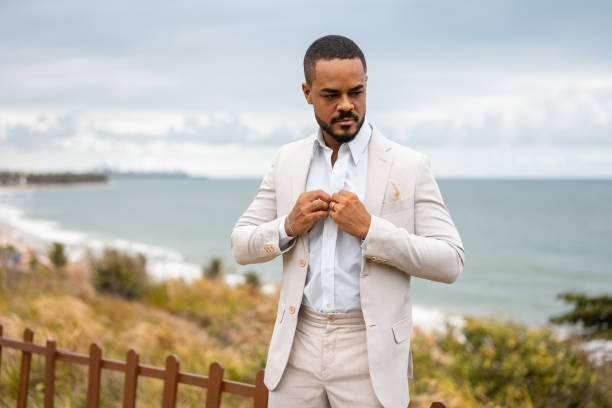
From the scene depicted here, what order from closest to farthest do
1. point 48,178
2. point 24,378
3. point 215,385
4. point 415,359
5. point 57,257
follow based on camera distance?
point 215,385, point 24,378, point 415,359, point 57,257, point 48,178

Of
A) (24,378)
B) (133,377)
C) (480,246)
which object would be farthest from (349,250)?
(480,246)

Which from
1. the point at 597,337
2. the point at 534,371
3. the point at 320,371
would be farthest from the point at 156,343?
the point at 597,337

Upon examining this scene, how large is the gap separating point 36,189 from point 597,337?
502 feet

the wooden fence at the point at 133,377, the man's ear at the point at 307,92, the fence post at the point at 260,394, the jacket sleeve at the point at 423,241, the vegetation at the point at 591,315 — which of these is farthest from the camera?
the vegetation at the point at 591,315

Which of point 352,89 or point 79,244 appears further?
point 79,244

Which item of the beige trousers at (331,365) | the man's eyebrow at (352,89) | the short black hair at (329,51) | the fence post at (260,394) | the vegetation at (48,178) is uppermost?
the vegetation at (48,178)

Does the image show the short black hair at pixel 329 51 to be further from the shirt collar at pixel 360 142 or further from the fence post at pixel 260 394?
the fence post at pixel 260 394

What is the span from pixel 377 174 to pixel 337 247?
0.30 meters

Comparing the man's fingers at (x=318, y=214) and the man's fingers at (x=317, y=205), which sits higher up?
the man's fingers at (x=317, y=205)

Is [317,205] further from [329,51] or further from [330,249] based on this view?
[329,51]

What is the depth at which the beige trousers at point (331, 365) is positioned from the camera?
1844 millimetres

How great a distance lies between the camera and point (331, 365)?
6.08ft

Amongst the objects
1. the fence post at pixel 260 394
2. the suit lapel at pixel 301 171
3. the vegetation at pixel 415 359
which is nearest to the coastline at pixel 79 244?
the vegetation at pixel 415 359

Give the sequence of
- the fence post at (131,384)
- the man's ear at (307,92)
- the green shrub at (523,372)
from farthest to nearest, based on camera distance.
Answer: the green shrub at (523,372)
the fence post at (131,384)
the man's ear at (307,92)
